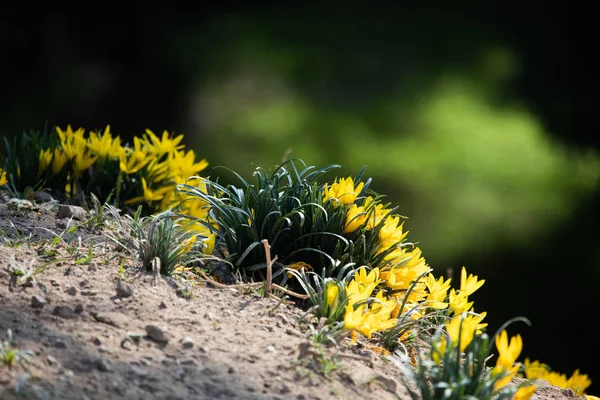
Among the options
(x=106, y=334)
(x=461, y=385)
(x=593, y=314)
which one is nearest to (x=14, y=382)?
(x=106, y=334)

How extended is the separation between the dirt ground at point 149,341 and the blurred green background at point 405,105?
3.21 m

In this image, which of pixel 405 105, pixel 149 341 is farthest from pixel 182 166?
pixel 405 105

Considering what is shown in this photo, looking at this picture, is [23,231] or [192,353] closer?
[192,353]

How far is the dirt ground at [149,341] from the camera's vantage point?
1.84 meters

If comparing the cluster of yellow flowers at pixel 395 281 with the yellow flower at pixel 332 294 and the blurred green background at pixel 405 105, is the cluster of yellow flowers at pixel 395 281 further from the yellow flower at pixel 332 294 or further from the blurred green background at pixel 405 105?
the blurred green background at pixel 405 105

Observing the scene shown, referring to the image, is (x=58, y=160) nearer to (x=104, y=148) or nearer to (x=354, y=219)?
(x=104, y=148)

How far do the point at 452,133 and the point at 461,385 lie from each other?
191 inches

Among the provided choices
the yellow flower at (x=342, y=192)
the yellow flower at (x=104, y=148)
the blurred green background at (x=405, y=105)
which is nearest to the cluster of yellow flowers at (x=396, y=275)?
the yellow flower at (x=342, y=192)

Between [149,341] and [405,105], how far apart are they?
16.9 ft

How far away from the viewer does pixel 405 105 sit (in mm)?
6836

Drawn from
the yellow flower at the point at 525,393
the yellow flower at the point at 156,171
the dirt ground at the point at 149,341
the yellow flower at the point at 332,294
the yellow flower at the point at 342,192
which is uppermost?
the yellow flower at the point at 156,171

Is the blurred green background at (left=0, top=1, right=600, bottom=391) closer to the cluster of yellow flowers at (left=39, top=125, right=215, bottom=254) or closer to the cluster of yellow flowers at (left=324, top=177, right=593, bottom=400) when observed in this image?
the cluster of yellow flowers at (left=39, top=125, right=215, bottom=254)

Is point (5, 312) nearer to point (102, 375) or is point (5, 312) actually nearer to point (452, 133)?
point (102, 375)

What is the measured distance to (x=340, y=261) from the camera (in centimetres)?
261
